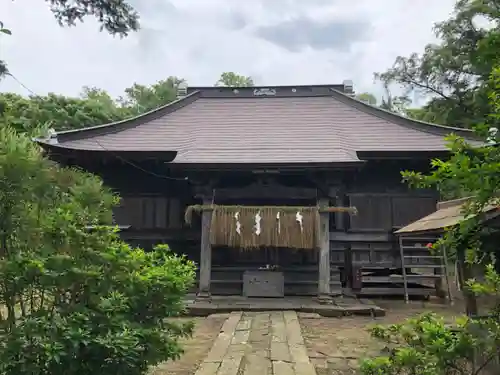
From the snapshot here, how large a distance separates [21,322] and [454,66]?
70.8ft

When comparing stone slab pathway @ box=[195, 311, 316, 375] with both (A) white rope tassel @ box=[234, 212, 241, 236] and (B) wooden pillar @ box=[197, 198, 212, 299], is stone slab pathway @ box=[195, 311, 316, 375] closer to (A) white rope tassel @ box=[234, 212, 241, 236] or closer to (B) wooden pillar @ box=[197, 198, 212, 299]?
(B) wooden pillar @ box=[197, 198, 212, 299]

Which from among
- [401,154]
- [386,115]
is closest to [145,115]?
[386,115]

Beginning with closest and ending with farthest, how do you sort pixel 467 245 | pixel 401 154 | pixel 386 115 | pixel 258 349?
pixel 467 245, pixel 258 349, pixel 401 154, pixel 386 115

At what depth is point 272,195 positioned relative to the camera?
33.6 ft

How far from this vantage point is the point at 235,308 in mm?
8859

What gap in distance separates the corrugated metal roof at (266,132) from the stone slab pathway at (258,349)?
12.3 feet

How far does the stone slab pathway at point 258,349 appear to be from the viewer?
4812 mm

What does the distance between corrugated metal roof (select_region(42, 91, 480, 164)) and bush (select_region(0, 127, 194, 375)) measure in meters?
6.40

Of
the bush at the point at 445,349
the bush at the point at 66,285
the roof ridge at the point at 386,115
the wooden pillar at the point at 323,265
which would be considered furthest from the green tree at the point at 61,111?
the bush at the point at 445,349

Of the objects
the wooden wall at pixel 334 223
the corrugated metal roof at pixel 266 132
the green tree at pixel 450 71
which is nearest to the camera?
the corrugated metal roof at pixel 266 132

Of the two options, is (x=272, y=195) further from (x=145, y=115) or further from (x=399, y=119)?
(x=145, y=115)

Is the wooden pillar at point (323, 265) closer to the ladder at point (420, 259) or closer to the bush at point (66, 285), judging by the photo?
the ladder at point (420, 259)

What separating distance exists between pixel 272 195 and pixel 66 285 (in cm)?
743

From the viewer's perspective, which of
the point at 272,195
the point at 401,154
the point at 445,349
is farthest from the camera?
the point at 401,154
